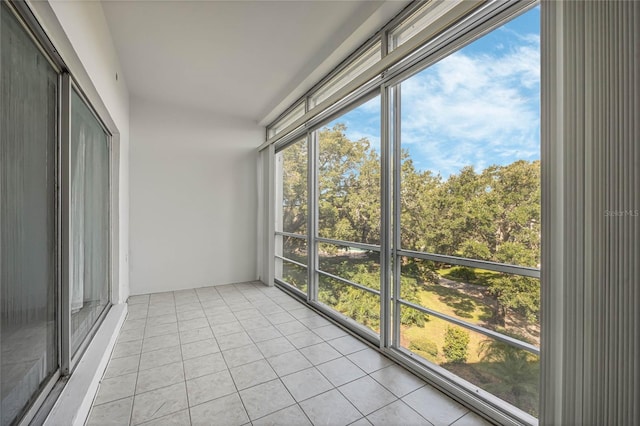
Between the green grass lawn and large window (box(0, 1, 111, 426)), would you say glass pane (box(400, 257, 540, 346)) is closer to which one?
the green grass lawn

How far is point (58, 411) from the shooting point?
60.6 inches

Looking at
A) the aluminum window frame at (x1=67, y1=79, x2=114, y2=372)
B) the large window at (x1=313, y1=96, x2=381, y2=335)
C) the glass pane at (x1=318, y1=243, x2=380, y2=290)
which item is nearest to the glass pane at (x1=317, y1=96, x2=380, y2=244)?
the large window at (x1=313, y1=96, x2=381, y2=335)

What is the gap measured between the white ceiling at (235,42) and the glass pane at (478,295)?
222cm

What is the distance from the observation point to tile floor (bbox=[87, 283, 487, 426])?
5.85 ft

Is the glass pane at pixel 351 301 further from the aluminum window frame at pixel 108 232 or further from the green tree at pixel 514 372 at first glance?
the aluminum window frame at pixel 108 232

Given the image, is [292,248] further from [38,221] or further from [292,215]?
[38,221]

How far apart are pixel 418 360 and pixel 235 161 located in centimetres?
435

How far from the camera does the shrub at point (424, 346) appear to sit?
2330mm

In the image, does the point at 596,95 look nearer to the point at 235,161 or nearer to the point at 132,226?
the point at 235,161

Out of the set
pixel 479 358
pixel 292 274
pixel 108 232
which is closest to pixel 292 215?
pixel 292 274

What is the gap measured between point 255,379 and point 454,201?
7.01ft

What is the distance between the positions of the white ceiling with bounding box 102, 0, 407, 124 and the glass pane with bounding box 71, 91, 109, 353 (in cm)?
99

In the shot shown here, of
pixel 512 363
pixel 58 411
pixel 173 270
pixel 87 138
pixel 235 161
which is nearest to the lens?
pixel 58 411

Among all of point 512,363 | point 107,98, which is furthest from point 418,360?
point 107,98
